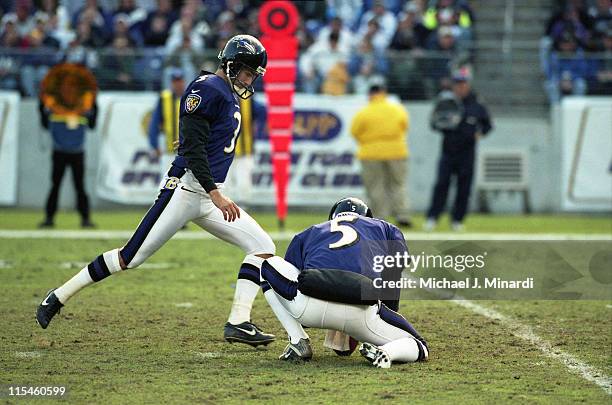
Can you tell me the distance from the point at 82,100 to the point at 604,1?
919 cm

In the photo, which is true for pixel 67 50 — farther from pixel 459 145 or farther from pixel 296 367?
pixel 296 367

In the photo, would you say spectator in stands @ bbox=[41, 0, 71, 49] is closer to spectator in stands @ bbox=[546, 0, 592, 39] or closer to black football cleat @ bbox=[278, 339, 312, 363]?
spectator in stands @ bbox=[546, 0, 592, 39]

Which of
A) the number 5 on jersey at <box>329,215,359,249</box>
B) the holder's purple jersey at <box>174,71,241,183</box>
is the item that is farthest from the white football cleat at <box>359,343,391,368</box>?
the holder's purple jersey at <box>174,71,241,183</box>

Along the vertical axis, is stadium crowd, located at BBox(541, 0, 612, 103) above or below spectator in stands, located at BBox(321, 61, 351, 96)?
above

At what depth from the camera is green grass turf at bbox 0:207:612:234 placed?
14735 millimetres

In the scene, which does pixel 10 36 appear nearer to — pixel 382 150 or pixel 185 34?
pixel 185 34

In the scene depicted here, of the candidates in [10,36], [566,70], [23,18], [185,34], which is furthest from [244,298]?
[23,18]

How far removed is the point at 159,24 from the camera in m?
18.6

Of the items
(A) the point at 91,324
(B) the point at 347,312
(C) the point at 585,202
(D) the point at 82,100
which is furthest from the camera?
(C) the point at 585,202

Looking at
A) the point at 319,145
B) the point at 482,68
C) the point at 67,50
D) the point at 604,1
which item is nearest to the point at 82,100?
the point at 67,50

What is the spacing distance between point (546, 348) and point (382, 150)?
8372mm

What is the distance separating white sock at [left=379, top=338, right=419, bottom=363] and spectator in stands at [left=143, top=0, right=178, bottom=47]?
13125mm

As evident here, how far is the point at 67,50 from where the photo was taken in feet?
56.9

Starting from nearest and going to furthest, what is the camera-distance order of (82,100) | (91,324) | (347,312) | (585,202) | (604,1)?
(347,312)
(91,324)
(82,100)
(585,202)
(604,1)
